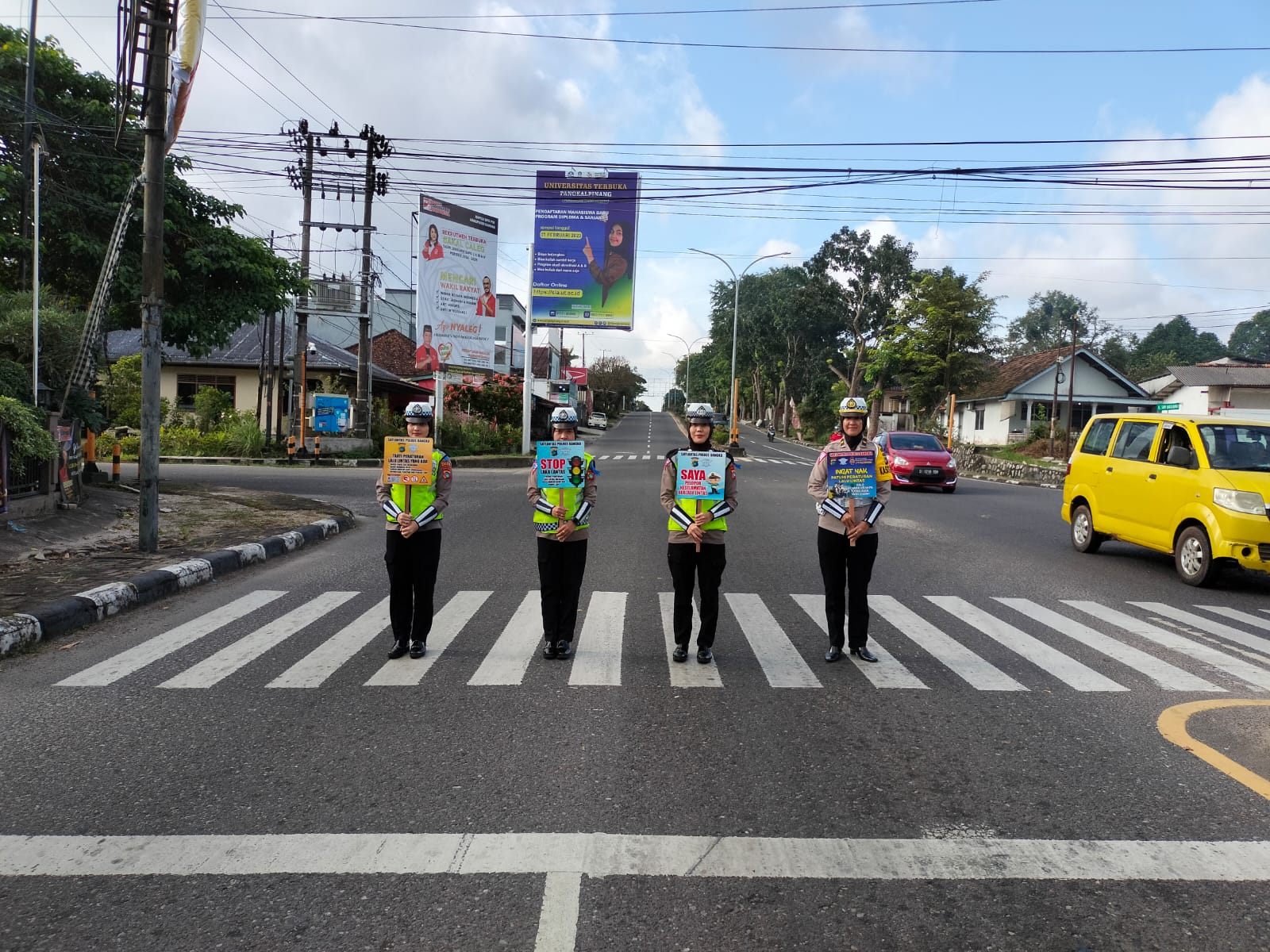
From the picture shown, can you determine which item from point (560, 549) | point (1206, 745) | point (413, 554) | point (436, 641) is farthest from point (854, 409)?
point (436, 641)

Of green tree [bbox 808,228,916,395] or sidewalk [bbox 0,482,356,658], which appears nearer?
sidewalk [bbox 0,482,356,658]

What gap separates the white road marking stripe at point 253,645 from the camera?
5.48 metres

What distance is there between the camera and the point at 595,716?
15.8 ft

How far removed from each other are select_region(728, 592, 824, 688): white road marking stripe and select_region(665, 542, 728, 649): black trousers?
17.8 inches

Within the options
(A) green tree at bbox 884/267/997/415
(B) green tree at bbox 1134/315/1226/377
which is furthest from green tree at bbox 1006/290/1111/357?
(A) green tree at bbox 884/267/997/415

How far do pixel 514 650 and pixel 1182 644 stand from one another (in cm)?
507

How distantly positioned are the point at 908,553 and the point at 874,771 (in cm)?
765

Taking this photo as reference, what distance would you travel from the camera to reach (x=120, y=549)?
32.0ft

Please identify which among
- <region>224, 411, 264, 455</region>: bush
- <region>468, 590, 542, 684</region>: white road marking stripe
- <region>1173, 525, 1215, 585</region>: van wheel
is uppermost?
<region>224, 411, 264, 455</region>: bush

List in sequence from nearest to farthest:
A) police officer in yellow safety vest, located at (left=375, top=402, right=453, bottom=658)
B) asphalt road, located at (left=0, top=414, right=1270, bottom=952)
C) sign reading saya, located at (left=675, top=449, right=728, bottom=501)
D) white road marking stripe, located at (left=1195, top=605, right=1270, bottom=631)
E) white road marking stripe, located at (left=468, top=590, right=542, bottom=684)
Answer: asphalt road, located at (left=0, top=414, right=1270, bottom=952) → white road marking stripe, located at (left=468, top=590, right=542, bottom=684) → sign reading saya, located at (left=675, top=449, right=728, bottom=501) → police officer in yellow safety vest, located at (left=375, top=402, right=453, bottom=658) → white road marking stripe, located at (left=1195, top=605, right=1270, bottom=631)

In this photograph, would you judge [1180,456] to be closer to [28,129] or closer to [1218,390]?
[28,129]

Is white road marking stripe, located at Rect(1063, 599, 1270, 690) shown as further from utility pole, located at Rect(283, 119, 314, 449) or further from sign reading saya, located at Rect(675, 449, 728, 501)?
utility pole, located at Rect(283, 119, 314, 449)

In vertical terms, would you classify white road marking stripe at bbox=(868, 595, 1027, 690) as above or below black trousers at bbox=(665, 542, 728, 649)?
below

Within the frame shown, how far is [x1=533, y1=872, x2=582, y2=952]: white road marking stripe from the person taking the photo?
2.70m
